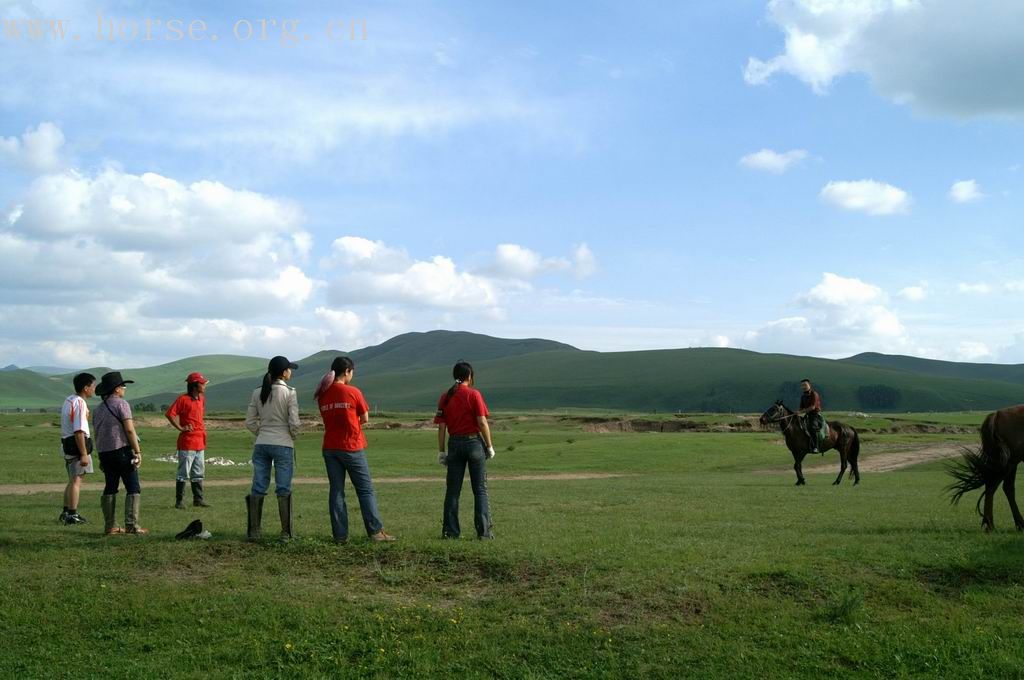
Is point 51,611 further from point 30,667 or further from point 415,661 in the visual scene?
point 415,661

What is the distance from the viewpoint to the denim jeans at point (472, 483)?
1284 cm

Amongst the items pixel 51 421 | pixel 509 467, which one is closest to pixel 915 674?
pixel 509 467

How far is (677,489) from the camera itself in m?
22.4

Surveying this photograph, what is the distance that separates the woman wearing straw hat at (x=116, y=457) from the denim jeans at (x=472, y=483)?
4.97 meters

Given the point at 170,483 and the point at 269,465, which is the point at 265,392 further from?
the point at 170,483

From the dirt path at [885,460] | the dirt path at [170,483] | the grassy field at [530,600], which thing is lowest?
the dirt path at [885,460]

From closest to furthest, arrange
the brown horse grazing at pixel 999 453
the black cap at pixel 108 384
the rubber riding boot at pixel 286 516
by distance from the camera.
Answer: the rubber riding boot at pixel 286 516 < the black cap at pixel 108 384 < the brown horse grazing at pixel 999 453

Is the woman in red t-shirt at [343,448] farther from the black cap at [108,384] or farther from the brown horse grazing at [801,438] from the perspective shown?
the brown horse grazing at [801,438]

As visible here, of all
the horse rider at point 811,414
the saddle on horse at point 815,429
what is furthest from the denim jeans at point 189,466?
the saddle on horse at point 815,429

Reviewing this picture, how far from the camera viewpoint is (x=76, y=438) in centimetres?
1433

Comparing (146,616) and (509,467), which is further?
(509,467)

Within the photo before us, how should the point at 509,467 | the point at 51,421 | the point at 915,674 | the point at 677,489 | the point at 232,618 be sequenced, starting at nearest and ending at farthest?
the point at 915,674 < the point at 232,618 < the point at 677,489 < the point at 509,467 < the point at 51,421

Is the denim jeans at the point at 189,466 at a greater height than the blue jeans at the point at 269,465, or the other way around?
the blue jeans at the point at 269,465

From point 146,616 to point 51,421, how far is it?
80.6 metres
